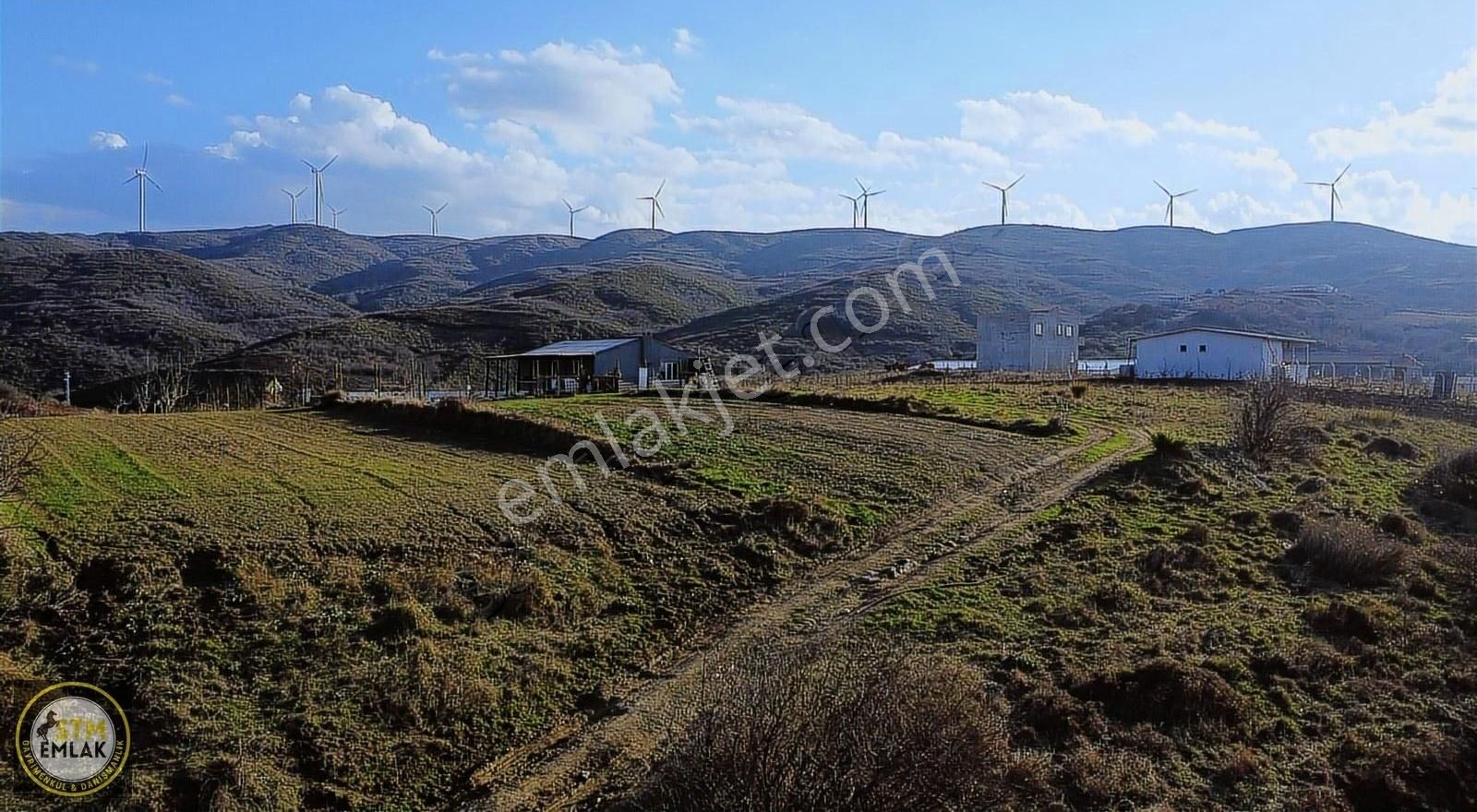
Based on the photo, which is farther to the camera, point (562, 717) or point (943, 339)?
point (943, 339)

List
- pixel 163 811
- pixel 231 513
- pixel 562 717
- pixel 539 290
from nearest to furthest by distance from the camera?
1. pixel 163 811
2. pixel 562 717
3. pixel 231 513
4. pixel 539 290

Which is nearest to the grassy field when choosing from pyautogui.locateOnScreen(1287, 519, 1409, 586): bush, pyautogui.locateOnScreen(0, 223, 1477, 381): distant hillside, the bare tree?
pyautogui.locateOnScreen(1287, 519, 1409, 586): bush

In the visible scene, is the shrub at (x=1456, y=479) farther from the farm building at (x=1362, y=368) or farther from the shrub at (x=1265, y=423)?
the farm building at (x=1362, y=368)

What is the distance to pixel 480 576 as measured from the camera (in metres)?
14.0

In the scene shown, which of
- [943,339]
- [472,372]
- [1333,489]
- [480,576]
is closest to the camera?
[480,576]

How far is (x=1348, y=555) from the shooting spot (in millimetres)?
16672

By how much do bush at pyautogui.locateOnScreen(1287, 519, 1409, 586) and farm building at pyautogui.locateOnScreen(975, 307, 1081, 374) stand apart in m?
45.7

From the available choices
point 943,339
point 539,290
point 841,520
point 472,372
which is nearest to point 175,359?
point 472,372

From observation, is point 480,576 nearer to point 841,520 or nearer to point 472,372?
point 841,520

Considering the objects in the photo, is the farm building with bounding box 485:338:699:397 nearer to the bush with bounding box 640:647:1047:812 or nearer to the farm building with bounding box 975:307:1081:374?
the farm building with bounding box 975:307:1081:374

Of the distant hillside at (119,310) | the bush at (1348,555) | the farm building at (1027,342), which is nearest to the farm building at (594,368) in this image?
the farm building at (1027,342)

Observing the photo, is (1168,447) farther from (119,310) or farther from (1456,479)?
(119,310)

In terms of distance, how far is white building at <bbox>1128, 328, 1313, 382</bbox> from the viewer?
2055 inches

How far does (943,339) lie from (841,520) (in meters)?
88.3
